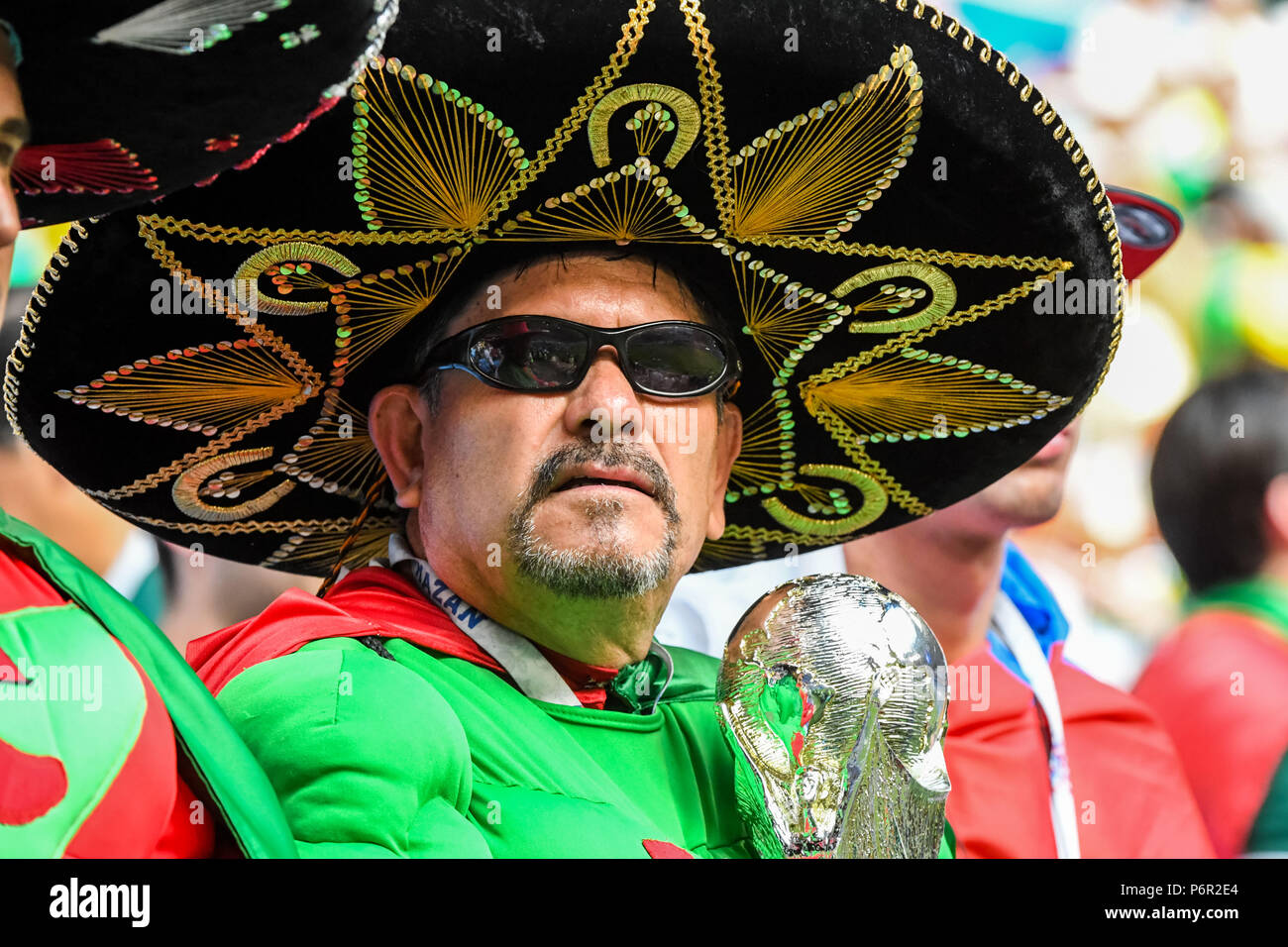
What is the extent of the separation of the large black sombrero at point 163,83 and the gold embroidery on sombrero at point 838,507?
4.04 feet

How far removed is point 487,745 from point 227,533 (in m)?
0.82

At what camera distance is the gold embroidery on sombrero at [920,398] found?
7.47 feet

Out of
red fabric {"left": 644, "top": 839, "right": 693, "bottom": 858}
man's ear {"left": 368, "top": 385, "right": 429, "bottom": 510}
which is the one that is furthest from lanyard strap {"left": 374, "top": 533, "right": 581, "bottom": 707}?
red fabric {"left": 644, "top": 839, "right": 693, "bottom": 858}

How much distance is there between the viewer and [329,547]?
100 inches

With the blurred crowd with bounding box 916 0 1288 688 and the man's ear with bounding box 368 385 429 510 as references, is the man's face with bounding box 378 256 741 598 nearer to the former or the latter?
the man's ear with bounding box 368 385 429 510

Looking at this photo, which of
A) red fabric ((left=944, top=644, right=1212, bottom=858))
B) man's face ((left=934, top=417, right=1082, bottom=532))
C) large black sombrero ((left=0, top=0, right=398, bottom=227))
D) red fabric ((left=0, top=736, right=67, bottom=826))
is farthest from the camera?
man's face ((left=934, top=417, right=1082, bottom=532))

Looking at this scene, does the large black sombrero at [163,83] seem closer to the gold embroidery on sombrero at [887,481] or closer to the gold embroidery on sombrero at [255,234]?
the gold embroidery on sombrero at [255,234]

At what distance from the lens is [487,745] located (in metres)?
1.82

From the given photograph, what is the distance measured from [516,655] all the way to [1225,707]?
1.97 metres

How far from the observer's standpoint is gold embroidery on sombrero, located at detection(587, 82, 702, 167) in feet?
5.69

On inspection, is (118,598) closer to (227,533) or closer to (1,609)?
(1,609)

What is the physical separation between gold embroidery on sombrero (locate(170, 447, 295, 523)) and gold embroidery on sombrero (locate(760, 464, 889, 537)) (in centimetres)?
82

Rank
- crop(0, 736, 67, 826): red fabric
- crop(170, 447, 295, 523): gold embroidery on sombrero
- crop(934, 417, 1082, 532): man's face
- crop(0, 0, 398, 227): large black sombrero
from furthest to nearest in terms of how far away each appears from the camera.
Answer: crop(934, 417, 1082, 532): man's face
crop(170, 447, 295, 523): gold embroidery on sombrero
crop(0, 0, 398, 227): large black sombrero
crop(0, 736, 67, 826): red fabric
